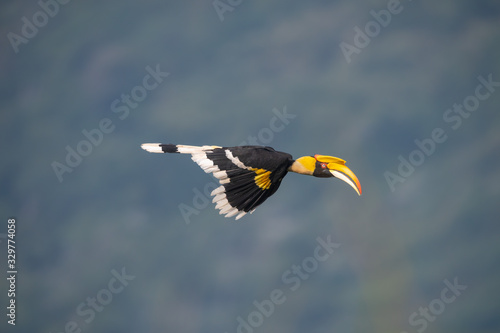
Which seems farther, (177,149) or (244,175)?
(177,149)

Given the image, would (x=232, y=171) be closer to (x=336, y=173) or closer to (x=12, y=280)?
(x=336, y=173)

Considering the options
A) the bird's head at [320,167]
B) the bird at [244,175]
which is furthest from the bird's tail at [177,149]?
the bird's head at [320,167]

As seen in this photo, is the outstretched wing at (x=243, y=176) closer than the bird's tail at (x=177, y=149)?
Yes

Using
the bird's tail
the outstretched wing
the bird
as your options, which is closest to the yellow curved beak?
the bird

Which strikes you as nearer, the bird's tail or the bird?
the bird

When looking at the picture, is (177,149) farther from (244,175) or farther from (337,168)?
(337,168)

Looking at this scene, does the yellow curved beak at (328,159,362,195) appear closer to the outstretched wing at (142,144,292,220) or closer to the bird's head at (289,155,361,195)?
the bird's head at (289,155,361,195)

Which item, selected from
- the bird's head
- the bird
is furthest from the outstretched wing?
the bird's head

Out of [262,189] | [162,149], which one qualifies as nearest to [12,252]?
[162,149]

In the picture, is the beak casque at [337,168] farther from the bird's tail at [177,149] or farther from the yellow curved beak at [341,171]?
the bird's tail at [177,149]

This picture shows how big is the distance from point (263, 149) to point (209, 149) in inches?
58.1

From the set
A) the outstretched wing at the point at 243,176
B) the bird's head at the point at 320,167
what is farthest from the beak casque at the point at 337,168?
the outstretched wing at the point at 243,176

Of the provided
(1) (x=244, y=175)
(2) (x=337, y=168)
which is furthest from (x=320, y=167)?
(1) (x=244, y=175)

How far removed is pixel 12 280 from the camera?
101 ft
